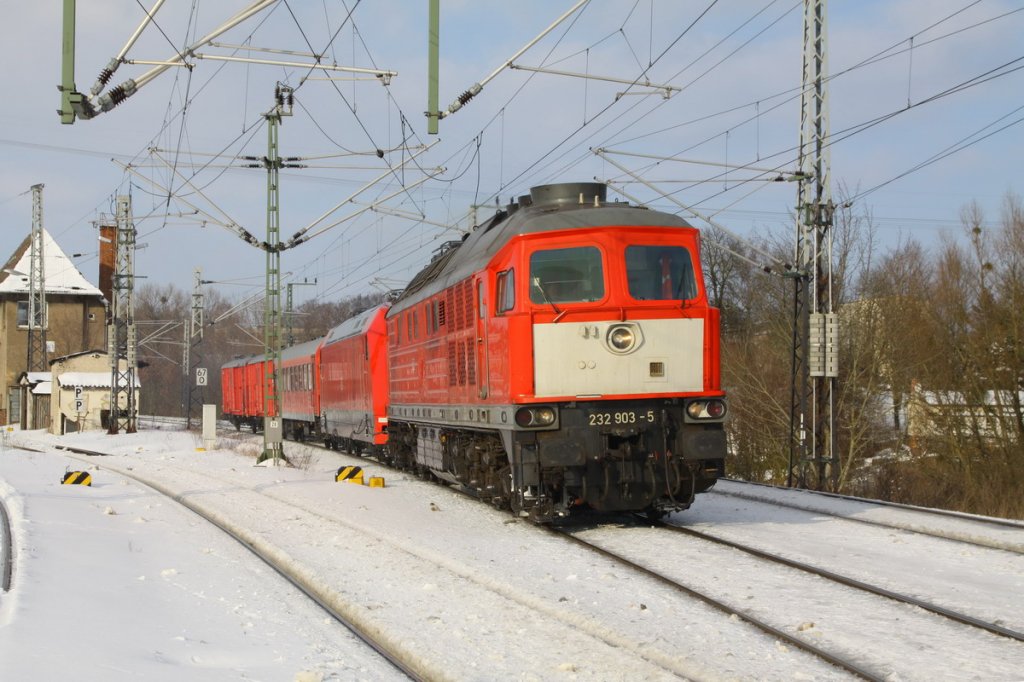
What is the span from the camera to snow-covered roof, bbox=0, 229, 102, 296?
73250mm

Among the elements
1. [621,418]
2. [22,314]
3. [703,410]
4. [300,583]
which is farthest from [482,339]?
[22,314]

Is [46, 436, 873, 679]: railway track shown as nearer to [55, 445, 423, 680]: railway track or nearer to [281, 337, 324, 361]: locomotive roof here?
[55, 445, 423, 680]: railway track

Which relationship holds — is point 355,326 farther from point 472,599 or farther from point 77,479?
point 472,599

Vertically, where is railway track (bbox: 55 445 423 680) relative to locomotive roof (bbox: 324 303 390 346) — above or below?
below

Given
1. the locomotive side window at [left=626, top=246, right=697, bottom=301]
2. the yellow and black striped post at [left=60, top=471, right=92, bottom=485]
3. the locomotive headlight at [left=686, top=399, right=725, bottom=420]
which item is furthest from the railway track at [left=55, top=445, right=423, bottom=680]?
the locomotive side window at [left=626, top=246, right=697, bottom=301]

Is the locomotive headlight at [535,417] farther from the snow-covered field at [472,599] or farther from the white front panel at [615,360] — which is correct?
the snow-covered field at [472,599]

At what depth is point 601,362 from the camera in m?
11.8

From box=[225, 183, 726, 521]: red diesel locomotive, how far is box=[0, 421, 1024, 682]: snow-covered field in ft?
2.42

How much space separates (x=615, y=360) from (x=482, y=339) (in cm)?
191

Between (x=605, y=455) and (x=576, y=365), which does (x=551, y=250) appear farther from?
(x=605, y=455)

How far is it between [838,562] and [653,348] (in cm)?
319

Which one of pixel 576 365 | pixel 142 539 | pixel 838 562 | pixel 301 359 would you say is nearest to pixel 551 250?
pixel 576 365

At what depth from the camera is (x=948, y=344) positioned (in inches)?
1118

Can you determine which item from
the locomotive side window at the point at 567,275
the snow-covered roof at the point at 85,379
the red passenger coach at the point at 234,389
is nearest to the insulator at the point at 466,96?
the locomotive side window at the point at 567,275
